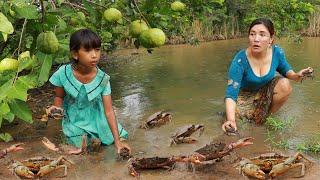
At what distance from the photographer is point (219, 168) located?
11.3 feet

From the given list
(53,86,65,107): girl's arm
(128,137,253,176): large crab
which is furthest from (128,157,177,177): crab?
(53,86,65,107): girl's arm

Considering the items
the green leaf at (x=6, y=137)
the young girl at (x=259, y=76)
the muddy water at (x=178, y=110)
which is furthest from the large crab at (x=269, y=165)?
the green leaf at (x=6, y=137)

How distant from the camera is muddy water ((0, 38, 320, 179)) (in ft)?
11.5

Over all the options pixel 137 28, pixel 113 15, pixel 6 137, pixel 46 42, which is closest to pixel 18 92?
pixel 46 42

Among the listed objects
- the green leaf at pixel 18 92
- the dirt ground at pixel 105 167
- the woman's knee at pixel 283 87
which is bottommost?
the dirt ground at pixel 105 167

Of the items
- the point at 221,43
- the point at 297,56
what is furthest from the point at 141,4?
the point at 221,43

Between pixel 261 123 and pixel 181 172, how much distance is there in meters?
1.52

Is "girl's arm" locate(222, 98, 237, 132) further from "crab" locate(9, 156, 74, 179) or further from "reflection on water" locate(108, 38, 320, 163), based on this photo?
"crab" locate(9, 156, 74, 179)

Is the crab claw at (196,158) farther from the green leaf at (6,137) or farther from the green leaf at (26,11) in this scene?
the green leaf at (6,137)

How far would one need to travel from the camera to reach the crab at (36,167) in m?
3.31

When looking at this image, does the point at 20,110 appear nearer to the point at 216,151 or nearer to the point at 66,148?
the point at 66,148

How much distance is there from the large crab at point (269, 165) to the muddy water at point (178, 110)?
109 millimetres

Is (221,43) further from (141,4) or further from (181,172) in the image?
(181,172)

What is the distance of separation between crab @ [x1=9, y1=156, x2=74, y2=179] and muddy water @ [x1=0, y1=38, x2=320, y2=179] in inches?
4.2
